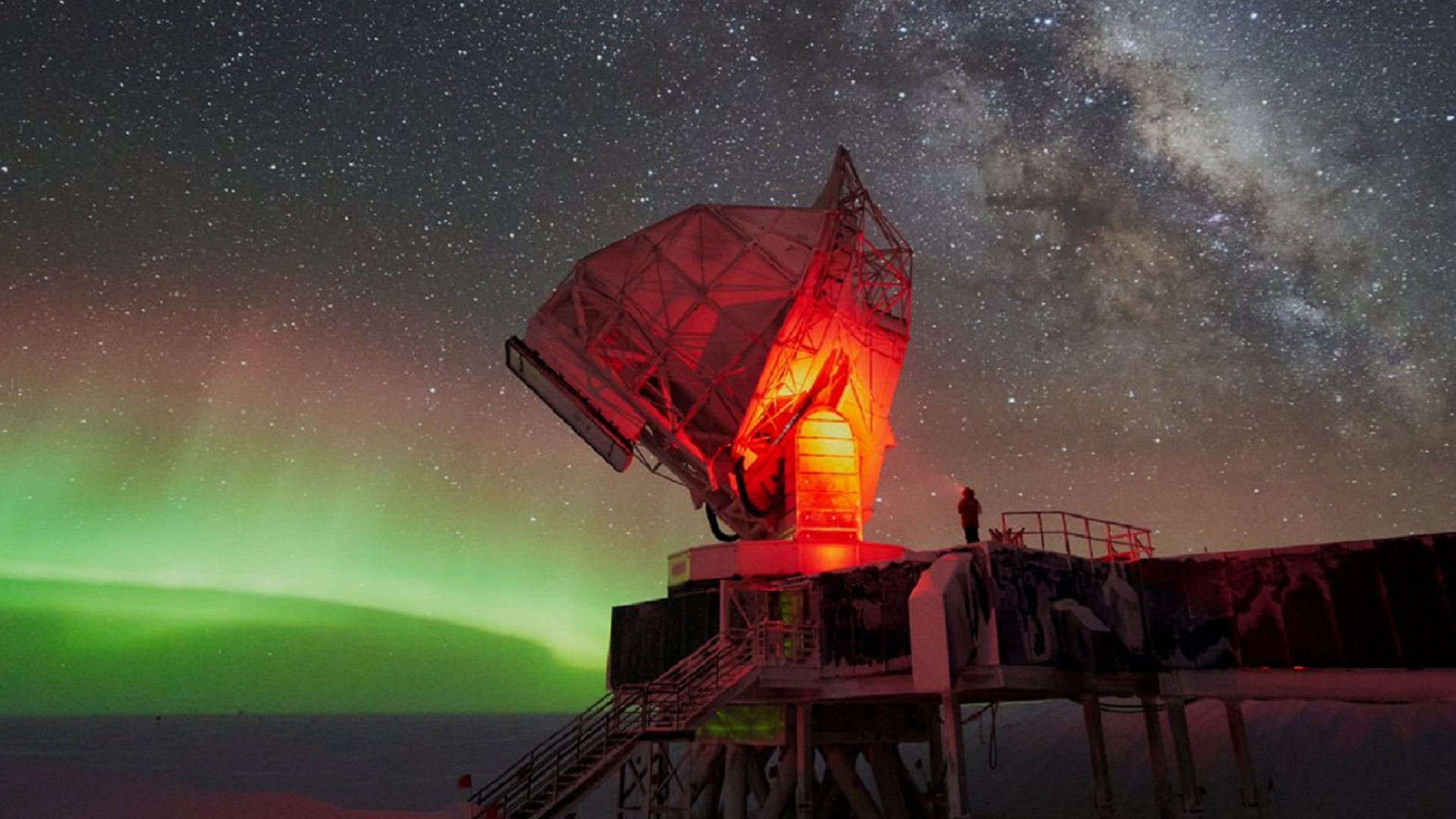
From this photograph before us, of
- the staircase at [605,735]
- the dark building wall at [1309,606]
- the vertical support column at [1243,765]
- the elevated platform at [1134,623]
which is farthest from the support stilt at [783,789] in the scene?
the vertical support column at [1243,765]

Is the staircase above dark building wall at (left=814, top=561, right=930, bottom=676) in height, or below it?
below

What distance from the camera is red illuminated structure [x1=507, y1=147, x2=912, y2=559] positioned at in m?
28.5

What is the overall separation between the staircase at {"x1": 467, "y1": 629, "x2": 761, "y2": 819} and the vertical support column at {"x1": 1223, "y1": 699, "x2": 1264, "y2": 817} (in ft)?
40.5

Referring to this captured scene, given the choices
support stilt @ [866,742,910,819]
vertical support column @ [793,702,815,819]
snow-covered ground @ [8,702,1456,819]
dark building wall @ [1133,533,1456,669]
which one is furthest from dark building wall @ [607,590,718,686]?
dark building wall @ [1133,533,1456,669]

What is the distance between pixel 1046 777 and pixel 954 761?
57.4m

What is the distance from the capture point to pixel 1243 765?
23906 millimetres

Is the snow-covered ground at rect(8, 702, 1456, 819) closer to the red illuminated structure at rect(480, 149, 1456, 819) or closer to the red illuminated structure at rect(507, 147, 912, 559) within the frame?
the red illuminated structure at rect(480, 149, 1456, 819)

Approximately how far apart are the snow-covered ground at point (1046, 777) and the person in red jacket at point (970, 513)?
19.4ft

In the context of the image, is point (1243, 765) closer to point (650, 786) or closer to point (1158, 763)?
point (1158, 763)

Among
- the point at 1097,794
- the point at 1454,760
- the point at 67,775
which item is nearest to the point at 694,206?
the point at 1097,794

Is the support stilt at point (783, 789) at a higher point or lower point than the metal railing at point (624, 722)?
lower

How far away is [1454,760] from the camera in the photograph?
171ft

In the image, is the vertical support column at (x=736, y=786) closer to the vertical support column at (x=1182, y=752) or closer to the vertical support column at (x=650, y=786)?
the vertical support column at (x=650, y=786)

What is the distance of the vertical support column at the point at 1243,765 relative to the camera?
73.9 ft
